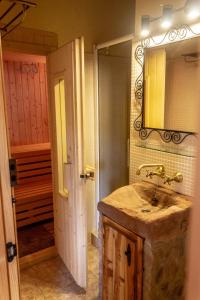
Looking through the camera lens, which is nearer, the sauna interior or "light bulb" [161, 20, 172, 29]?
"light bulb" [161, 20, 172, 29]

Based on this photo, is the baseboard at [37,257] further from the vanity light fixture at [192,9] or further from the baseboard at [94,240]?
the vanity light fixture at [192,9]

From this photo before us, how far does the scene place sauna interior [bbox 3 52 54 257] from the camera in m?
2.85

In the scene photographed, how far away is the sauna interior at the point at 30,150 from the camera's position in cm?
285

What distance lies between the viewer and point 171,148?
1688 mm

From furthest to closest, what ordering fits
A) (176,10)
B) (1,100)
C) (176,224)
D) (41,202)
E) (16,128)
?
(16,128) < (41,202) < (176,10) < (176,224) < (1,100)

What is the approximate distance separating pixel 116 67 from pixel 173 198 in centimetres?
144

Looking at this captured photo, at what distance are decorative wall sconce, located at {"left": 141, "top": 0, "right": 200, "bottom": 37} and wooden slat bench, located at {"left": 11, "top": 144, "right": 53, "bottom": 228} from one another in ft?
6.63

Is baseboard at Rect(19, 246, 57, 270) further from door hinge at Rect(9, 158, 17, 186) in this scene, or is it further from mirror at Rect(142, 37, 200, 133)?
door hinge at Rect(9, 158, 17, 186)

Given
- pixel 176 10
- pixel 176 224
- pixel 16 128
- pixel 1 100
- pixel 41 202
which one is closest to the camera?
pixel 1 100

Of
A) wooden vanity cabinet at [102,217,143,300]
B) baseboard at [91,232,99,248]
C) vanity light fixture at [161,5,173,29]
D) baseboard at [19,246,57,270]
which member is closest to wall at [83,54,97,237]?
baseboard at [91,232,99,248]

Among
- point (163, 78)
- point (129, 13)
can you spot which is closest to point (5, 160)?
point (163, 78)

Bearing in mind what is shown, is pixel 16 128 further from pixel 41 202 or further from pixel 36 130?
pixel 41 202

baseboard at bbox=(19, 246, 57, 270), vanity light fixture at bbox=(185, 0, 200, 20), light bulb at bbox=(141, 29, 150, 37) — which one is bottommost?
baseboard at bbox=(19, 246, 57, 270)

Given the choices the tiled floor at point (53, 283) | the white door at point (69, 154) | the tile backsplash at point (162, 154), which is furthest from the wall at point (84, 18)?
the tiled floor at point (53, 283)
